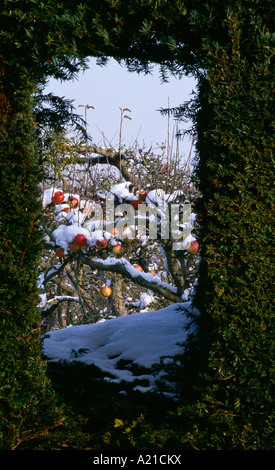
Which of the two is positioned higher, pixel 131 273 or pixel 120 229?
pixel 120 229

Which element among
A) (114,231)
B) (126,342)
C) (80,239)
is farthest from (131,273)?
(126,342)

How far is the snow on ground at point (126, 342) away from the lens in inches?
211

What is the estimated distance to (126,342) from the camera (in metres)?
6.05

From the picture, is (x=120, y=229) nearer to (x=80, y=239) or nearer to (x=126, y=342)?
(x=80, y=239)

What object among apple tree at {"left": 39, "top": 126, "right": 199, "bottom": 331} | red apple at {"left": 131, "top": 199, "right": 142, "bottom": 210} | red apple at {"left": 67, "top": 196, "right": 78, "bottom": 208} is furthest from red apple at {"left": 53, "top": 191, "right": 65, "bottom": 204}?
red apple at {"left": 131, "top": 199, "right": 142, "bottom": 210}

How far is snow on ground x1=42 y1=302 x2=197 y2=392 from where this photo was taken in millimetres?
5361

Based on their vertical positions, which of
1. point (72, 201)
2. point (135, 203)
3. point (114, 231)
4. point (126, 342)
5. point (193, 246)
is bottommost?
point (126, 342)

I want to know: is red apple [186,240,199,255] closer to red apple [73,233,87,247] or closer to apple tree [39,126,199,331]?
apple tree [39,126,199,331]

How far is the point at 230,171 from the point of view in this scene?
11.3 feet

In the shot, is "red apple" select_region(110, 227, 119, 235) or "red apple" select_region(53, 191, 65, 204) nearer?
"red apple" select_region(53, 191, 65, 204)

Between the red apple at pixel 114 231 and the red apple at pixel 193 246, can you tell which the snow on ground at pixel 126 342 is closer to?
the red apple at pixel 193 246

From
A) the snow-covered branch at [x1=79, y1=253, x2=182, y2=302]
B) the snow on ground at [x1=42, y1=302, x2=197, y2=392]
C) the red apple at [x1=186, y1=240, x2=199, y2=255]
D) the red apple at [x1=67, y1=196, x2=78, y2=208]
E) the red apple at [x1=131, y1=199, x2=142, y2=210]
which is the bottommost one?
the snow on ground at [x1=42, y1=302, x2=197, y2=392]

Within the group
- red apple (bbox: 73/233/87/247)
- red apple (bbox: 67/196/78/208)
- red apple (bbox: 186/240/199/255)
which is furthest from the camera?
red apple (bbox: 67/196/78/208)

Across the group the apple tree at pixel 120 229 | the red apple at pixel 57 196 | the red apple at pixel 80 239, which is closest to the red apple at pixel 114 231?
the apple tree at pixel 120 229
